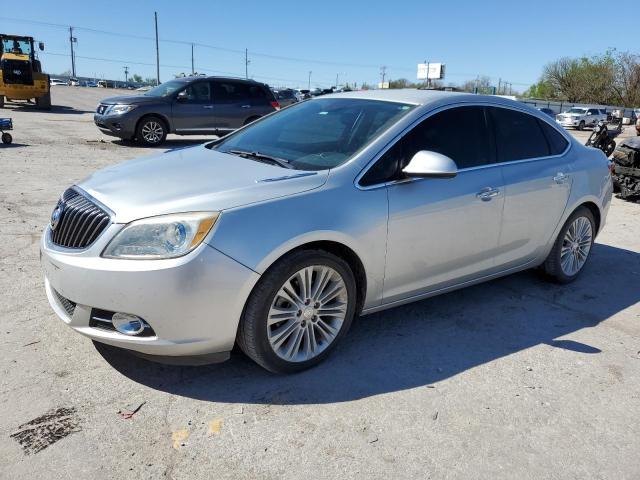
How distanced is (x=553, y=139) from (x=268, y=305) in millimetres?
3154

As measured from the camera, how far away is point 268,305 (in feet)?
9.74

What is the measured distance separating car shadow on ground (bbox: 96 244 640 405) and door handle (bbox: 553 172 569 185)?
1.01m

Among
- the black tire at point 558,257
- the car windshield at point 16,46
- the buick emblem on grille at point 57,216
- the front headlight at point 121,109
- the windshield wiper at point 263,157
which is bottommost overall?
the black tire at point 558,257

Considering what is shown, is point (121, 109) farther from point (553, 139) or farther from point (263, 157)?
point (553, 139)

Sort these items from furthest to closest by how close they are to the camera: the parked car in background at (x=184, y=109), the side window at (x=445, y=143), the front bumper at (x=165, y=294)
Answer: the parked car in background at (x=184, y=109) < the side window at (x=445, y=143) < the front bumper at (x=165, y=294)

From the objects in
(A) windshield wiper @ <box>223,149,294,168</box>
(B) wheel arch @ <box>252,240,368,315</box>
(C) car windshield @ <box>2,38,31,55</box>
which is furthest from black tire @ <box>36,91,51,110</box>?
(B) wheel arch @ <box>252,240,368,315</box>

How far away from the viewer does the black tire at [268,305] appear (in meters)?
2.93

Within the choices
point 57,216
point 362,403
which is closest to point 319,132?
point 57,216

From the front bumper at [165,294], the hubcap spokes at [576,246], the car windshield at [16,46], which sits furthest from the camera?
the car windshield at [16,46]

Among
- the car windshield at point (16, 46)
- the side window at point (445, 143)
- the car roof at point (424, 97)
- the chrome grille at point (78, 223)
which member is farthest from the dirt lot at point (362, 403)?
the car windshield at point (16, 46)

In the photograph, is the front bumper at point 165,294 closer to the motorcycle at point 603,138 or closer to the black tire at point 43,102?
the motorcycle at point 603,138

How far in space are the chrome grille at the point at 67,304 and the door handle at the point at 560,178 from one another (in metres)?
3.75

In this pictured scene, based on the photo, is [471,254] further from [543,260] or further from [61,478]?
[61,478]

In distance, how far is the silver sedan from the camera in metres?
2.78
